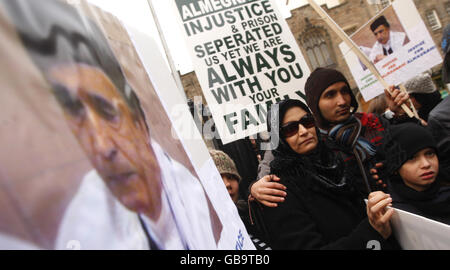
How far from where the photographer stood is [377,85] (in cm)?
244

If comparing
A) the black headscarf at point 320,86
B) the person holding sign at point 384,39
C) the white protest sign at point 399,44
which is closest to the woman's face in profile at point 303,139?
the black headscarf at point 320,86

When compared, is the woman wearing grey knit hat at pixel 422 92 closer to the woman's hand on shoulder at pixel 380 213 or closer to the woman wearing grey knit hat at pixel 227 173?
the woman wearing grey knit hat at pixel 227 173

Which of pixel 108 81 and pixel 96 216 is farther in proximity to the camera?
pixel 108 81

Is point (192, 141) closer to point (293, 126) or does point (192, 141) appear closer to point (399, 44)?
point (293, 126)

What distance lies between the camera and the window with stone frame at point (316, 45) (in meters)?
16.8

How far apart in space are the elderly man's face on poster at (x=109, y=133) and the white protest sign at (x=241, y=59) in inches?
45.7

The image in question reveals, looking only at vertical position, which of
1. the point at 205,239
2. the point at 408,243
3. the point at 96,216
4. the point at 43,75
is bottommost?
the point at 408,243

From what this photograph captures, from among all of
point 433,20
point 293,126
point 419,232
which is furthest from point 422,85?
point 433,20

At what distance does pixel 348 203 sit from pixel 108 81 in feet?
3.18

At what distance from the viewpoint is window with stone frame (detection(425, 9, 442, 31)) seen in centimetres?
1531

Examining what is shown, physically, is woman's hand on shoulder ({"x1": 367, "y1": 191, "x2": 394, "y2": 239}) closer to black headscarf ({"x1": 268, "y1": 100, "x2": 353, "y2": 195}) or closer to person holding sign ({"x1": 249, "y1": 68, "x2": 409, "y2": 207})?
black headscarf ({"x1": 268, "y1": 100, "x2": 353, "y2": 195})

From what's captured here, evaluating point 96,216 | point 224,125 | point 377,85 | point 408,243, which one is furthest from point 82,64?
point 377,85

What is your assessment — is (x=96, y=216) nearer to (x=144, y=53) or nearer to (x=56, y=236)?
(x=56, y=236)

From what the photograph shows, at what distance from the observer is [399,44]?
7.19 ft
